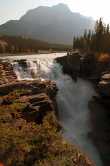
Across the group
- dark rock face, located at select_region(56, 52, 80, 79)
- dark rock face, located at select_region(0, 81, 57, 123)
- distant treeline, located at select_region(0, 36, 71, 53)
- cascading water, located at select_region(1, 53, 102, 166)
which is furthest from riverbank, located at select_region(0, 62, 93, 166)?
distant treeline, located at select_region(0, 36, 71, 53)

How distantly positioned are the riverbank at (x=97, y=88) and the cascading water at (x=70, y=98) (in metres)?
0.78

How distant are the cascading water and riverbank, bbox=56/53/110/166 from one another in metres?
0.78

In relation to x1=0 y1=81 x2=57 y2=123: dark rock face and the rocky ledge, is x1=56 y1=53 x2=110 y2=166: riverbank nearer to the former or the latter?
x1=0 y1=81 x2=57 y2=123: dark rock face

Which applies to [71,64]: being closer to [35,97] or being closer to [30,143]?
[35,97]

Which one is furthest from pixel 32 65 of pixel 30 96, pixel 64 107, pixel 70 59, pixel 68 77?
pixel 30 96

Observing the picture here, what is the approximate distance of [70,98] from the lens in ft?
121

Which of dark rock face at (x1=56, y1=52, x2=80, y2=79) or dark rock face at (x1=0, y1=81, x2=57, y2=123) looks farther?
dark rock face at (x1=56, y1=52, x2=80, y2=79)

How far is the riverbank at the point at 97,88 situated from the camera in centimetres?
2506

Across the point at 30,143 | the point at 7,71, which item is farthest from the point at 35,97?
the point at 7,71

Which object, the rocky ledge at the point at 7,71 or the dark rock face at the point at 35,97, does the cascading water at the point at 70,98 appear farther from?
the dark rock face at the point at 35,97

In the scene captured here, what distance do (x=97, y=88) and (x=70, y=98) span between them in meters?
4.83

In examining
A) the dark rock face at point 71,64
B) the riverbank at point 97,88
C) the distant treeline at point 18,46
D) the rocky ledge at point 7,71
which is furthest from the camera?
the distant treeline at point 18,46

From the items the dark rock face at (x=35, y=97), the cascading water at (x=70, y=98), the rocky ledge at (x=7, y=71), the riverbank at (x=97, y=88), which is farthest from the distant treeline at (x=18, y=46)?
the dark rock face at (x=35, y=97)

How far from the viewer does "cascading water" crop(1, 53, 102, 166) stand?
25312mm
